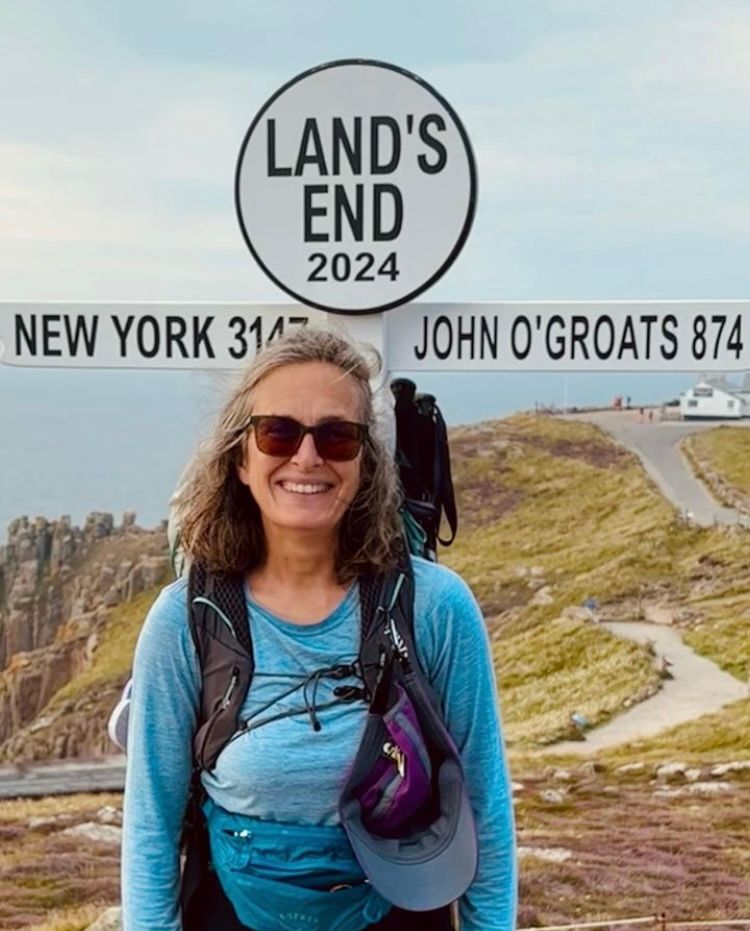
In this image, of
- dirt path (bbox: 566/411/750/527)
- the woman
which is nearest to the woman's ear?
the woman

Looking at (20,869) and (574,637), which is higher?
(20,869)

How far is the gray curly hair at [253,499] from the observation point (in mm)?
1746

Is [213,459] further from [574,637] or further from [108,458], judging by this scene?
[108,458]

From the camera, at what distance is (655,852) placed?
16.3ft

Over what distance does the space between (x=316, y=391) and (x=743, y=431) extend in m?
11.3

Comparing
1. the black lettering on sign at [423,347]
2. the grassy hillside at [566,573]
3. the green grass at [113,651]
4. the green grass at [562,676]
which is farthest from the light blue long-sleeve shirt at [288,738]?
the green grass at [113,651]

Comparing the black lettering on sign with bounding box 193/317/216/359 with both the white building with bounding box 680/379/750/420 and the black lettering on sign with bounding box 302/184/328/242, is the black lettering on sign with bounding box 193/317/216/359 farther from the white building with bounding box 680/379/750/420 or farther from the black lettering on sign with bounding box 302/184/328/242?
the white building with bounding box 680/379/750/420

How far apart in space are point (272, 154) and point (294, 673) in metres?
1.25

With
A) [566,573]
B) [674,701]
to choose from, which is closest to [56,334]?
[674,701]

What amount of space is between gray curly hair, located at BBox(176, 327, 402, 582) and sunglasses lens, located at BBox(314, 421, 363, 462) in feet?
0.16

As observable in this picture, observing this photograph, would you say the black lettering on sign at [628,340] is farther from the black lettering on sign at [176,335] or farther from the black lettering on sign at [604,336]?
the black lettering on sign at [176,335]

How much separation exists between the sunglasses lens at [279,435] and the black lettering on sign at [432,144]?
2.84 feet

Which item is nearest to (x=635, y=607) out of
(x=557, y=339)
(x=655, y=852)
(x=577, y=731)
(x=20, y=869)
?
(x=577, y=731)

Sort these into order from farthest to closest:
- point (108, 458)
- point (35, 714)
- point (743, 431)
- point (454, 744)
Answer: point (108, 458), point (35, 714), point (743, 431), point (454, 744)
